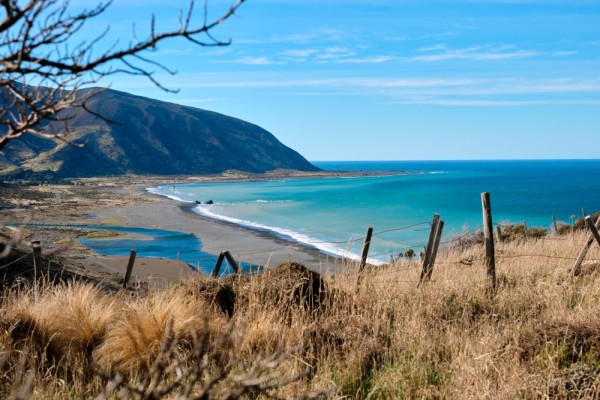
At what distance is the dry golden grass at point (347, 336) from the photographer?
4461 millimetres

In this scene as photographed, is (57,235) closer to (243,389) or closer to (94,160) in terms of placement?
(243,389)

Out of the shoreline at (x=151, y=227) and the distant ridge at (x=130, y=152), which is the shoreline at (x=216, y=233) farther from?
the distant ridge at (x=130, y=152)

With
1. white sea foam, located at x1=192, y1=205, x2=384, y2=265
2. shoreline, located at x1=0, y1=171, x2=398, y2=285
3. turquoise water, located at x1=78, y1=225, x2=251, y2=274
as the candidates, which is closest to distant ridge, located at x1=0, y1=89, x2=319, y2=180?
shoreline, located at x1=0, y1=171, x2=398, y2=285

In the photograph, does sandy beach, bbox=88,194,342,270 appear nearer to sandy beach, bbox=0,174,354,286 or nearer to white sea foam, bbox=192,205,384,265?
sandy beach, bbox=0,174,354,286

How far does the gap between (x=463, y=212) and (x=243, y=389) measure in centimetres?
6177

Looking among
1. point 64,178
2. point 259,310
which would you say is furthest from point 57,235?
point 64,178

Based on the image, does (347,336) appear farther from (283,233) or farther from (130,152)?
(130,152)

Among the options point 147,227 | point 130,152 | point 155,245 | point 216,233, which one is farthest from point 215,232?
point 130,152

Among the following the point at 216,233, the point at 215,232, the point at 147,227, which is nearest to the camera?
the point at 216,233

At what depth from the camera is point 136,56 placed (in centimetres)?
241

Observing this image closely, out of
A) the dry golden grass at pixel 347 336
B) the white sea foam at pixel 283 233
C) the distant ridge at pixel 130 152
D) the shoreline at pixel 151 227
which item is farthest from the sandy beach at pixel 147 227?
the distant ridge at pixel 130 152

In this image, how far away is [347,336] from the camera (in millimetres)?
5629

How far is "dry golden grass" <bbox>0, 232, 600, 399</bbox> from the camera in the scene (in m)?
4.46

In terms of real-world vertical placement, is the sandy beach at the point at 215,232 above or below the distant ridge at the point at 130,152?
below
